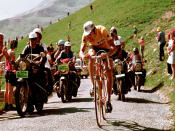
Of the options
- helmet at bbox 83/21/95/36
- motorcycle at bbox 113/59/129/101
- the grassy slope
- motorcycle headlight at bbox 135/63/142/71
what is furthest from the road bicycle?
the grassy slope

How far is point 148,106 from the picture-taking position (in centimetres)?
976

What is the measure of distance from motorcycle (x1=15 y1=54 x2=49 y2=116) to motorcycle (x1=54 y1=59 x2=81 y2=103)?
2042 mm

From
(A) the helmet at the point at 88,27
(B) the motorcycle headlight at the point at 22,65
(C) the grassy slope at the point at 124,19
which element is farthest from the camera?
(C) the grassy slope at the point at 124,19

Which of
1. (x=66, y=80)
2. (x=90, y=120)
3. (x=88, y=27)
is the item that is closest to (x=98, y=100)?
(x=90, y=120)

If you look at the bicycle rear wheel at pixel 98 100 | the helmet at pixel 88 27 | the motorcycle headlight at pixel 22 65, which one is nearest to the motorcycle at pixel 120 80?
the motorcycle headlight at pixel 22 65

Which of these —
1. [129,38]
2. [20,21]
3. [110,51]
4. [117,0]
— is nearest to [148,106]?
[110,51]

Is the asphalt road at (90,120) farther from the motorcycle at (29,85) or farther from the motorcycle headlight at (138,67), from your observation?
the motorcycle headlight at (138,67)

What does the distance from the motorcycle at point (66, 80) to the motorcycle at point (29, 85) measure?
6.70 feet

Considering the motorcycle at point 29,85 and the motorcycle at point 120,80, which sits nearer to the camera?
the motorcycle at point 29,85

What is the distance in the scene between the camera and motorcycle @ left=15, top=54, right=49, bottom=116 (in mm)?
8374

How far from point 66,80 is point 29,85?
2882 mm

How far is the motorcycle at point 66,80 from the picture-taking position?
447 inches

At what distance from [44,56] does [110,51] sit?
2117 millimetres

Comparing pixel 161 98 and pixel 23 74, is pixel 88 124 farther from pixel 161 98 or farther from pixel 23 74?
pixel 161 98
